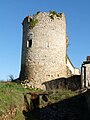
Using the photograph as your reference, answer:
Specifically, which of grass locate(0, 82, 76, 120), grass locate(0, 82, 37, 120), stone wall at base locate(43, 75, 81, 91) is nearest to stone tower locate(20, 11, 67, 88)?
stone wall at base locate(43, 75, 81, 91)

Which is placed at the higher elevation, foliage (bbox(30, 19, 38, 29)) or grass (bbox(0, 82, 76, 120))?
foliage (bbox(30, 19, 38, 29))

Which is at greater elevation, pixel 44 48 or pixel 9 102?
pixel 44 48

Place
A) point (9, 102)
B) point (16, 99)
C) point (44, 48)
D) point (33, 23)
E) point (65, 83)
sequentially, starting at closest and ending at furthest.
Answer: point (9, 102)
point (16, 99)
point (65, 83)
point (44, 48)
point (33, 23)

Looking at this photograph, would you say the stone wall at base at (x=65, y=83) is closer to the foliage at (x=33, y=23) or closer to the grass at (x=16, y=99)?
the grass at (x=16, y=99)

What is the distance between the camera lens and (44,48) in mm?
28172

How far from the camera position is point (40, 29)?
2875 cm

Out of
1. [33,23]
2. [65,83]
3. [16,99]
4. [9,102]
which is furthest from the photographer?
[33,23]

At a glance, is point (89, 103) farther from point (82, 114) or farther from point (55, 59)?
point (55, 59)

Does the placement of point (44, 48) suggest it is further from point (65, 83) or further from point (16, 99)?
point (16, 99)

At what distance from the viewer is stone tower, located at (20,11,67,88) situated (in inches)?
1099

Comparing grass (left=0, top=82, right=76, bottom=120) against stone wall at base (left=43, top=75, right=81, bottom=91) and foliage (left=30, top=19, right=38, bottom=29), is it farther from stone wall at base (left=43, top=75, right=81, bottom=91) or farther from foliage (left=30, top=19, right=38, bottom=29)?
foliage (left=30, top=19, right=38, bottom=29)

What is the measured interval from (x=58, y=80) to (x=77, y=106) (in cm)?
688

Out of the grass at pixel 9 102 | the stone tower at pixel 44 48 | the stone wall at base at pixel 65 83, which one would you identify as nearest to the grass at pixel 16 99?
the grass at pixel 9 102

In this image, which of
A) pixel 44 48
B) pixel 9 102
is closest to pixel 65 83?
pixel 44 48
